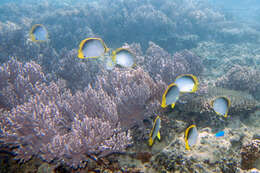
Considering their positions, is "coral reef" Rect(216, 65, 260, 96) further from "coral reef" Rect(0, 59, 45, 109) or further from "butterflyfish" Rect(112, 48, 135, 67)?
"coral reef" Rect(0, 59, 45, 109)

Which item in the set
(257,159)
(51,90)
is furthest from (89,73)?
(257,159)

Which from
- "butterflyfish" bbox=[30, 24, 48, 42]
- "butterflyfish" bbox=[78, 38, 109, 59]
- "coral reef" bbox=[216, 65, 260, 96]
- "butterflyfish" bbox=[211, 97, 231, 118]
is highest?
"butterflyfish" bbox=[30, 24, 48, 42]

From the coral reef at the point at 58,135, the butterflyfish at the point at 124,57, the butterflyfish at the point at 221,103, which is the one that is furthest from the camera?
the butterflyfish at the point at 124,57

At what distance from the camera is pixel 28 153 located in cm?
258

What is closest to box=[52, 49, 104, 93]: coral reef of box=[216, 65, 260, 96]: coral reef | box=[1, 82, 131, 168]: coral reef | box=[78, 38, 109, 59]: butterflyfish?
Result: box=[78, 38, 109, 59]: butterflyfish

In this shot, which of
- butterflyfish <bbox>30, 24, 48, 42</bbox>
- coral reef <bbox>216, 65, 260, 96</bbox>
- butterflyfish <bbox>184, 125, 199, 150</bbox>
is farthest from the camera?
coral reef <bbox>216, 65, 260, 96</bbox>

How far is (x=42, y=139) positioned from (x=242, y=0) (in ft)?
136

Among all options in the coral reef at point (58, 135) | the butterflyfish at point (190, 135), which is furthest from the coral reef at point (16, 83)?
the butterflyfish at point (190, 135)

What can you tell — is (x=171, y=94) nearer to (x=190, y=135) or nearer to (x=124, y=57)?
(x=190, y=135)

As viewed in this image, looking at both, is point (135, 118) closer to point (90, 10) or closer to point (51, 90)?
A: point (51, 90)

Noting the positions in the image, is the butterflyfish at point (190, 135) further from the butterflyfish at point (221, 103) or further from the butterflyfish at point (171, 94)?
the butterflyfish at point (221, 103)

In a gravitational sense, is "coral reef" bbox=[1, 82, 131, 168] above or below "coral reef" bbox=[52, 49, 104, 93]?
below

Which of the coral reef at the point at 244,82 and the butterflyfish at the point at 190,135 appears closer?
the butterflyfish at the point at 190,135

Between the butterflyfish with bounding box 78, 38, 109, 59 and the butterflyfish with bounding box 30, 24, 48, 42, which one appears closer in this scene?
the butterflyfish with bounding box 78, 38, 109, 59
